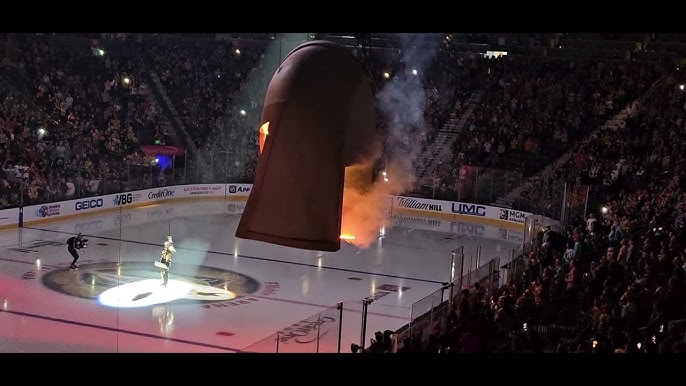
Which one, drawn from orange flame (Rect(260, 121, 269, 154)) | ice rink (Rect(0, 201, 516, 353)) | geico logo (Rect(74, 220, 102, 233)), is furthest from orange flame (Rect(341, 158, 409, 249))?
geico logo (Rect(74, 220, 102, 233))

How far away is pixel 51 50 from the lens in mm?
27422

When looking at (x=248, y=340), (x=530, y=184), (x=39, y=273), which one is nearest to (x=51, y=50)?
(x=39, y=273)

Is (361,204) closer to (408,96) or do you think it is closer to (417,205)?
(417,205)

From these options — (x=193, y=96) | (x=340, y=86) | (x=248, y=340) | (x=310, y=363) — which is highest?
(x=193, y=96)

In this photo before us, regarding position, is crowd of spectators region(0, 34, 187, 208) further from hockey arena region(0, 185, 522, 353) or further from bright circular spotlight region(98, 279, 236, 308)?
bright circular spotlight region(98, 279, 236, 308)

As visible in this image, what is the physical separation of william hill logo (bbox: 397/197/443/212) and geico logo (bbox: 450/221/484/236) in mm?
1079

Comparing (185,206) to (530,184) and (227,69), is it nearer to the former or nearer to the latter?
(227,69)

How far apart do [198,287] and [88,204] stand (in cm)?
887

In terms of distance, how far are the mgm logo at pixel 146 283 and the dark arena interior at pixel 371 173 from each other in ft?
Answer: 0.28

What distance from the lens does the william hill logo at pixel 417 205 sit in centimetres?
2767

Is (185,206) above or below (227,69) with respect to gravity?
below

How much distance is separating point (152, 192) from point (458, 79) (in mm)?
12473

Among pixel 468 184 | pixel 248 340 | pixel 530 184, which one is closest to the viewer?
pixel 248 340

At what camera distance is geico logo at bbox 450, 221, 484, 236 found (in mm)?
24608
